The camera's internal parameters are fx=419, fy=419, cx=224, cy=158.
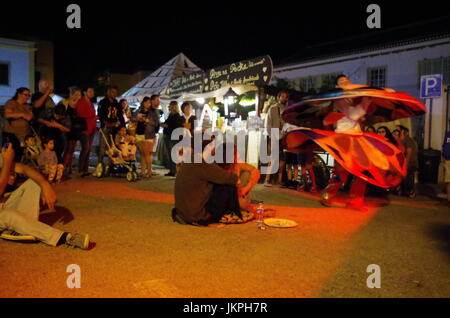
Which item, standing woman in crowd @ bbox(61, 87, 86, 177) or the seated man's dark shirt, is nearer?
the seated man's dark shirt

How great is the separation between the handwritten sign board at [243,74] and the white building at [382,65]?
12.1 m

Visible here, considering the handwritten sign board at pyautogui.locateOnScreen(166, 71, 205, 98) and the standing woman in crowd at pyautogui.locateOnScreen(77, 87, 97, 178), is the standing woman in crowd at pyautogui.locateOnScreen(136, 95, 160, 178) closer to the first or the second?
the standing woman in crowd at pyautogui.locateOnScreen(77, 87, 97, 178)

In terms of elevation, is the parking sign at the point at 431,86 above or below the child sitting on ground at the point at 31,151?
above

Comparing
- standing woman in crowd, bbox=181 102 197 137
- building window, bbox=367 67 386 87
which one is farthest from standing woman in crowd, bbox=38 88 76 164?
building window, bbox=367 67 386 87

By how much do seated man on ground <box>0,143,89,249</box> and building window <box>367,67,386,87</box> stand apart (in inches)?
1022

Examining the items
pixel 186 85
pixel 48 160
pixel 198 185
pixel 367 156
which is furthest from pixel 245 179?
pixel 186 85

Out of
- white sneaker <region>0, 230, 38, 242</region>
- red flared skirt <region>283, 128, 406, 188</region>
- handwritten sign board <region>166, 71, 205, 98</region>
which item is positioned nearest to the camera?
white sneaker <region>0, 230, 38, 242</region>

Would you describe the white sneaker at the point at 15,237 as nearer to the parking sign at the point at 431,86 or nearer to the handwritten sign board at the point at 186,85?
the parking sign at the point at 431,86

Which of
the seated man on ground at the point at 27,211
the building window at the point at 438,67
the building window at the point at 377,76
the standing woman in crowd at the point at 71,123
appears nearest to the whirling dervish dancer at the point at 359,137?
the seated man on ground at the point at 27,211

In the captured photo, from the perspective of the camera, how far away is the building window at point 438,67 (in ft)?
79.2

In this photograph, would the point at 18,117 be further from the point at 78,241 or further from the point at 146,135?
the point at 78,241

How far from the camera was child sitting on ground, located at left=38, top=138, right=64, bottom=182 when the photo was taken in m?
9.66
